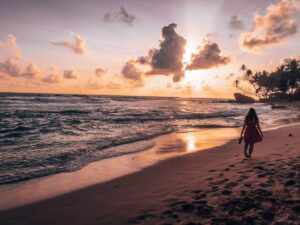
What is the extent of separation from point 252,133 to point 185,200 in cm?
565

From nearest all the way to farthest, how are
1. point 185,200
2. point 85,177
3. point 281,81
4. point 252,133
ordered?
1. point 185,200
2. point 85,177
3. point 252,133
4. point 281,81

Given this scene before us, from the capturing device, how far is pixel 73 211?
5215 mm

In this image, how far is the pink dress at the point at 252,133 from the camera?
9.73 m

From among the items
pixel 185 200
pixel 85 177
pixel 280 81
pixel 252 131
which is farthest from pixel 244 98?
pixel 185 200

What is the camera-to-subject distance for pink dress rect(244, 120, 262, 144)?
973 cm

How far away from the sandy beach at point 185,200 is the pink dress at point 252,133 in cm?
181

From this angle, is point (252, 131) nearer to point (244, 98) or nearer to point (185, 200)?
point (185, 200)

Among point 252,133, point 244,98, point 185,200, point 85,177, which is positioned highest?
point 244,98

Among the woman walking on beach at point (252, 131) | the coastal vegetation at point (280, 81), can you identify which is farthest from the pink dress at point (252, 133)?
the coastal vegetation at point (280, 81)

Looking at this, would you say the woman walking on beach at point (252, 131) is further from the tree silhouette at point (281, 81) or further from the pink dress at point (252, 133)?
the tree silhouette at point (281, 81)

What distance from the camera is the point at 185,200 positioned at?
5.29 metres

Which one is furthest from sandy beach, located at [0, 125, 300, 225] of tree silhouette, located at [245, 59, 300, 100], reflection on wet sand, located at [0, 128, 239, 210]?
tree silhouette, located at [245, 59, 300, 100]

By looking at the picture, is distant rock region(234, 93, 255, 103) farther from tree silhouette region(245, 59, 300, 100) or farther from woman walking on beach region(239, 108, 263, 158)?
woman walking on beach region(239, 108, 263, 158)

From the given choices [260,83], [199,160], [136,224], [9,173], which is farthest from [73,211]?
[260,83]
